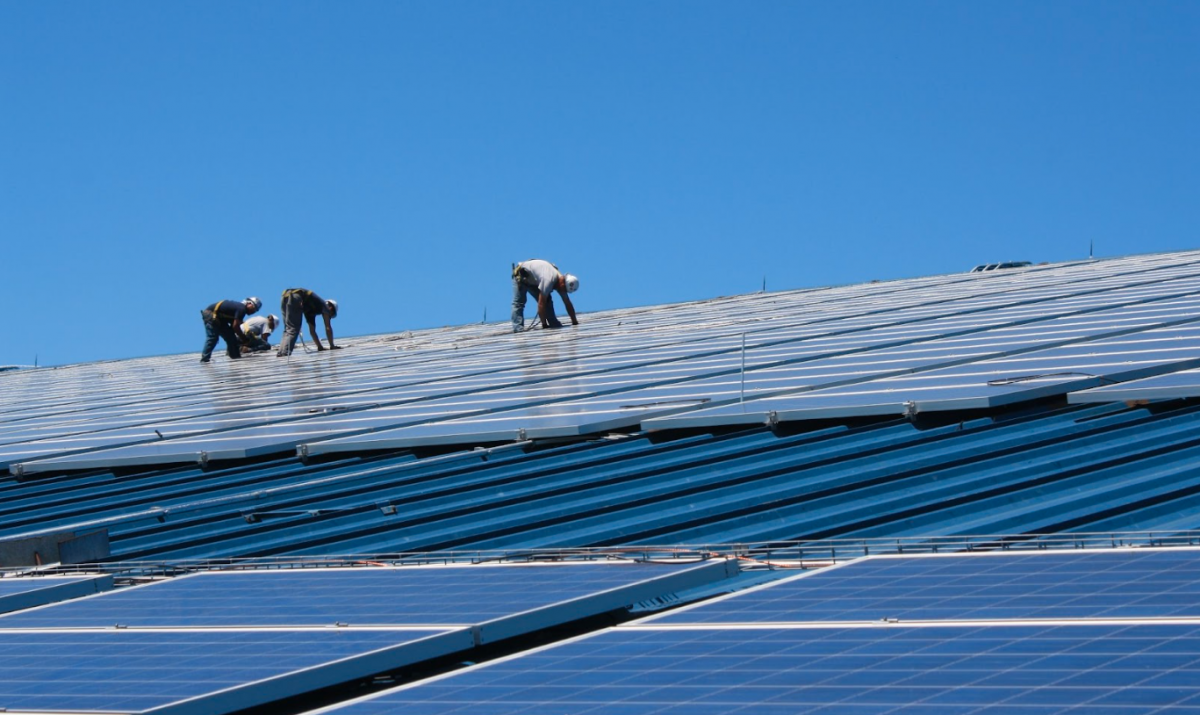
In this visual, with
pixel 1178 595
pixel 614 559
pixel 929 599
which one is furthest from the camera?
pixel 614 559

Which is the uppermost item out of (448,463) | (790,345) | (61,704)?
(790,345)

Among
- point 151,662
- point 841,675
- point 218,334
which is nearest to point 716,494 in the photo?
point 151,662

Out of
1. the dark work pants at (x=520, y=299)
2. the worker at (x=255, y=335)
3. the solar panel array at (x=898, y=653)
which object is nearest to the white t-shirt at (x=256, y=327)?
the worker at (x=255, y=335)

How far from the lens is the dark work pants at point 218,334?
32.8 m

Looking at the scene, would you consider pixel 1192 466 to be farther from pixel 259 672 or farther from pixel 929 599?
pixel 259 672

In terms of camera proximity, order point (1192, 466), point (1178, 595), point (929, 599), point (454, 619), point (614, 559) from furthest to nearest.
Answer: point (1192, 466)
point (614, 559)
point (454, 619)
point (929, 599)
point (1178, 595)

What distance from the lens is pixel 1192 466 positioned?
9938 millimetres

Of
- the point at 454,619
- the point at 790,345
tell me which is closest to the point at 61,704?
the point at 454,619

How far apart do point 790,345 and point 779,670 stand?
13705 millimetres

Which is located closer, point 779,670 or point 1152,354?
point 779,670

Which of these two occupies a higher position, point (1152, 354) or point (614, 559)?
point (1152, 354)

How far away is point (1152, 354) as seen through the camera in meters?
13.2

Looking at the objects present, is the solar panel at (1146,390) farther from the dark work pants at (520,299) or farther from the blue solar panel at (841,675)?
the dark work pants at (520,299)

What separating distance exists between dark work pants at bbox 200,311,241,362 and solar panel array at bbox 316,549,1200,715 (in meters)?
27.2
